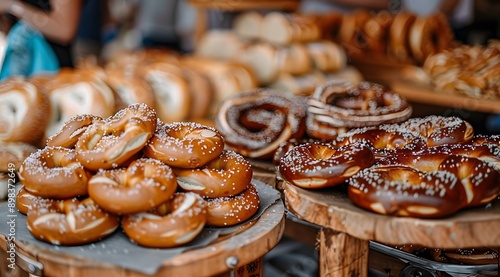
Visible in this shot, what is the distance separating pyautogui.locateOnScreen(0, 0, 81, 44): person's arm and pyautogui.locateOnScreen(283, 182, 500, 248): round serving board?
8.80ft

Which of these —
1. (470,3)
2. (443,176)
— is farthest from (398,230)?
(470,3)

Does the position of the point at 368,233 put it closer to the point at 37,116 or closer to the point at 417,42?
the point at 37,116

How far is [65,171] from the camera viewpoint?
176 centimetres

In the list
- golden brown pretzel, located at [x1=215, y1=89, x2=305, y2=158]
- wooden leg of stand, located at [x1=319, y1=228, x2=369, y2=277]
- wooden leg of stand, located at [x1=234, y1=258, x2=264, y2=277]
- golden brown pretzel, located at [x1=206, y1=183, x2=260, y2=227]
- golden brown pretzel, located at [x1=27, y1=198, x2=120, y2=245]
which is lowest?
wooden leg of stand, located at [x1=234, y1=258, x2=264, y2=277]

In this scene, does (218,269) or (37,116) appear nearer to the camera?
(218,269)

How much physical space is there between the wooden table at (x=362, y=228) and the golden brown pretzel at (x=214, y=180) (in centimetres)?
20

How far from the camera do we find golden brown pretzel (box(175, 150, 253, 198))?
189cm

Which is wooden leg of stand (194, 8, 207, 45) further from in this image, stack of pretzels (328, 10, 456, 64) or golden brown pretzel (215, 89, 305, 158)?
golden brown pretzel (215, 89, 305, 158)

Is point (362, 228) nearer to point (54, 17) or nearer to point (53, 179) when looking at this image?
point (53, 179)

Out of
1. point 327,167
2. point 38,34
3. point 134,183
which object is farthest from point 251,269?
point 38,34

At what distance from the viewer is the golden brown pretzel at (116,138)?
177 cm

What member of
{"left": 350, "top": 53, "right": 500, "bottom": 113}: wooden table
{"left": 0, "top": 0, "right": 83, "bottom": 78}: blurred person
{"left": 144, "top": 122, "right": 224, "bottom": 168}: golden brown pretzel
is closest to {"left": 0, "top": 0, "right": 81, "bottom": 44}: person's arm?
{"left": 0, "top": 0, "right": 83, "bottom": 78}: blurred person

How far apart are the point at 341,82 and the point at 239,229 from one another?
1532 mm

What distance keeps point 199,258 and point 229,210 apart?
27cm
